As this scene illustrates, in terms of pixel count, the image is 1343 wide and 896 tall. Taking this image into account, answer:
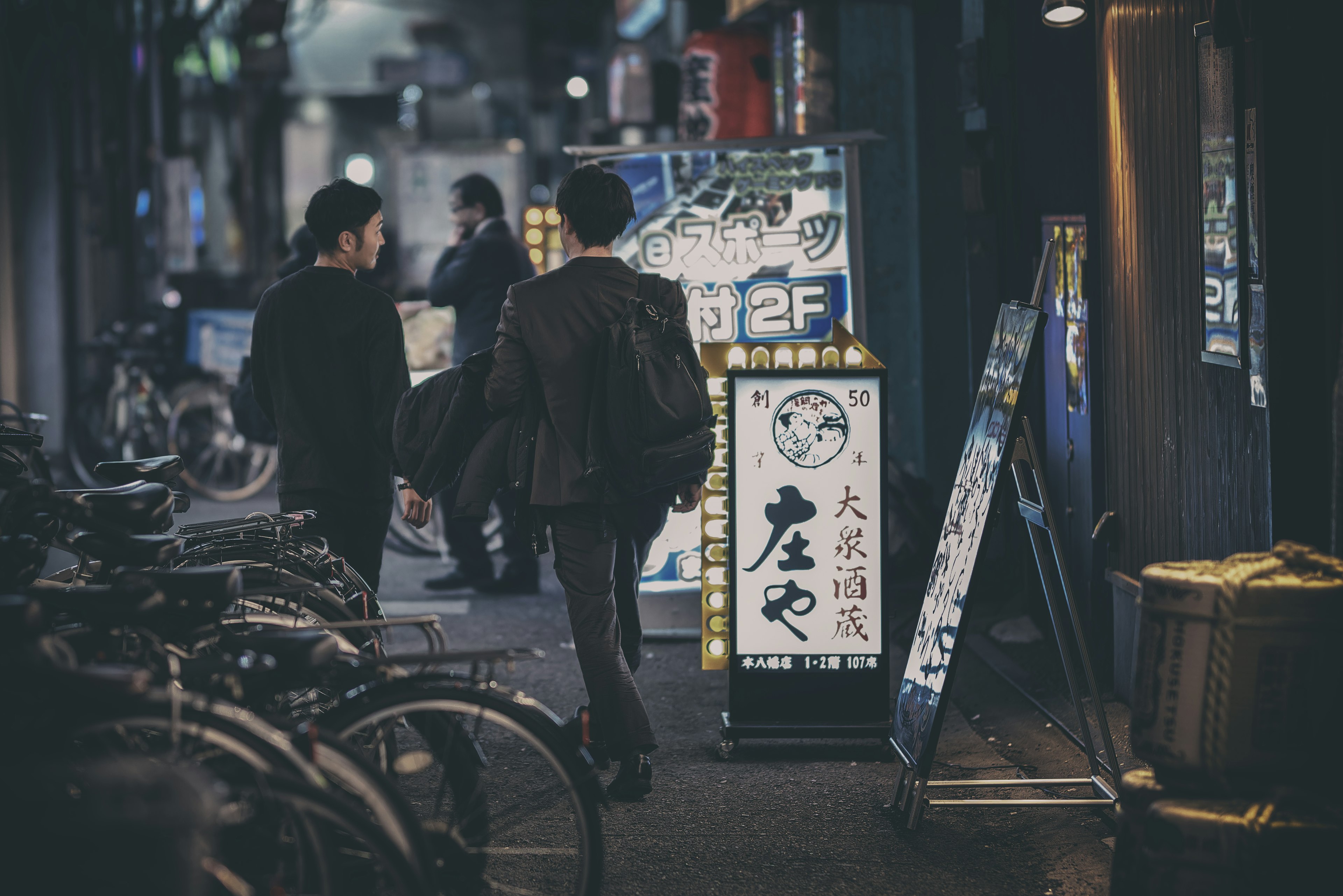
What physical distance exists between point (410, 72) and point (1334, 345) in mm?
37186

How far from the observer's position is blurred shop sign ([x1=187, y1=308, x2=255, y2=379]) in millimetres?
13547

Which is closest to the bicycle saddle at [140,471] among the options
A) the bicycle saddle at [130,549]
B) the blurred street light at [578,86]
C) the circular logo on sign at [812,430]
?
the bicycle saddle at [130,549]

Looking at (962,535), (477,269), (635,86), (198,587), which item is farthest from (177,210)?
(198,587)

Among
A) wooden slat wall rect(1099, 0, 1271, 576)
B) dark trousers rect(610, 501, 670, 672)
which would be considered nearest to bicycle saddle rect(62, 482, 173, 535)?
dark trousers rect(610, 501, 670, 672)

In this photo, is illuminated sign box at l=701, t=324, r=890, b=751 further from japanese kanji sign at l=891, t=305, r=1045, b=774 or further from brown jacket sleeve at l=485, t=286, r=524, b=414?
brown jacket sleeve at l=485, t=286, r=524, b=414

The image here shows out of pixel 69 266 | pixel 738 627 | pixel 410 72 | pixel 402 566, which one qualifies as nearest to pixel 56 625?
pixel 738 627

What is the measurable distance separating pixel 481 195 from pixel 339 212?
358cm

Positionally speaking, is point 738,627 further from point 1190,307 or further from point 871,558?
point 1190,307

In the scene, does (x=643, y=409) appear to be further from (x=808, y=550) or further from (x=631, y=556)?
(x=808, y=550)

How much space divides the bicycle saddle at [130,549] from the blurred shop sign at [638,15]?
15.6 metres

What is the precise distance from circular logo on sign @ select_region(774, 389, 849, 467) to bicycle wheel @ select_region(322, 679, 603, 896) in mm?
1887

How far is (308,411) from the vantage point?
17.6 feet

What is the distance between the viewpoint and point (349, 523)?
5461 mm

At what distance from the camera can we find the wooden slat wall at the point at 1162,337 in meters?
5.16
